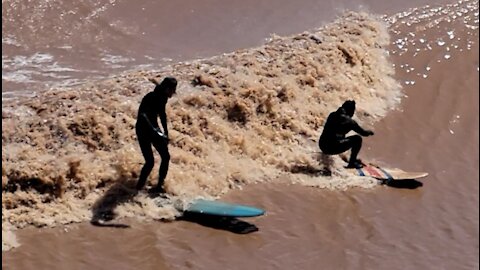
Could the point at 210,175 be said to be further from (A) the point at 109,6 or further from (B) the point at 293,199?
(A) the point at 109,6

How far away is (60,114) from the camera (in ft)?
30.0

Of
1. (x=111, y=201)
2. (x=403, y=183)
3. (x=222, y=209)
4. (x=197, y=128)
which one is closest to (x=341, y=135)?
(x=403, y=183)

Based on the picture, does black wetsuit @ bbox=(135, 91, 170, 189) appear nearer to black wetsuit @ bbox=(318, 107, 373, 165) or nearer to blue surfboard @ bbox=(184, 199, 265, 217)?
blue surfboard @ bbox=(184, 199, 265, 217)

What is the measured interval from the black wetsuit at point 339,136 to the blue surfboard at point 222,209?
1.82m

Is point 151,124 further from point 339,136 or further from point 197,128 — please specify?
point 339,136

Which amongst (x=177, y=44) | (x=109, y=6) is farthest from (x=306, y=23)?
(x=109, y=6)

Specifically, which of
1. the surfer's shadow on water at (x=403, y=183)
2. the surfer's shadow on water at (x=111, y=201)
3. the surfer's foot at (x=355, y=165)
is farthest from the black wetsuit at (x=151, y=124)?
the surfer's shadow on water at (x=403, y=183)

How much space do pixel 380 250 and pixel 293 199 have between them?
1.39 metres

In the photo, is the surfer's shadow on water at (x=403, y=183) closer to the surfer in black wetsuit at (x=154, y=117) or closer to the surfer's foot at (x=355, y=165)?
the surfer's foot at (x=355, y=165)

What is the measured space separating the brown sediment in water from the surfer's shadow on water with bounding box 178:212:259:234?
19cm

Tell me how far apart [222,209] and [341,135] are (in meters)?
2.28

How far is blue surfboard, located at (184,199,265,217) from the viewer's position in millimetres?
7902

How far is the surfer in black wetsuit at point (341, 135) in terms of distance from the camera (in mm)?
9516

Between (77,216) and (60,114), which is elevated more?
(60,114)
